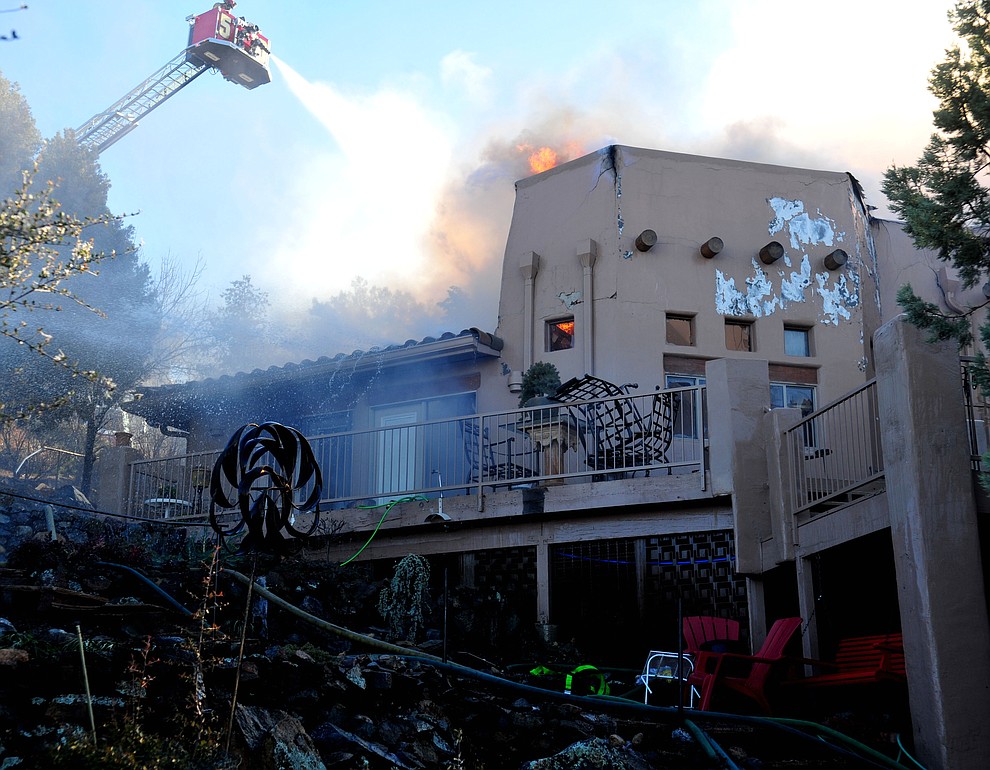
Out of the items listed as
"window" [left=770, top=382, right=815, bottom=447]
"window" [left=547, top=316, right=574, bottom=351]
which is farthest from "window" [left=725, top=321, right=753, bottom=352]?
"window" [left=547, top=316, right=574, bottom=351]

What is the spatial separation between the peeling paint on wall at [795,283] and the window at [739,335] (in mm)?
203

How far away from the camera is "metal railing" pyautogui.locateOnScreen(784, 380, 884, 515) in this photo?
9.23 m

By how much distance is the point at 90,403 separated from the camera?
2105 centimetres

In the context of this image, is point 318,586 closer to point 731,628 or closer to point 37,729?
point 731,628

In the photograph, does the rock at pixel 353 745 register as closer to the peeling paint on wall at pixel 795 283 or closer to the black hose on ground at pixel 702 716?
the black hose on ground at pixel 702 716

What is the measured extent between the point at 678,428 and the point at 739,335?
2191 mm

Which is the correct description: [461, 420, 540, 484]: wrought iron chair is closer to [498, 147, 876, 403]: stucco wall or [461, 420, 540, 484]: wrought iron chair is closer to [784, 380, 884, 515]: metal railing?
[498, 147, 876, 403]: stucco wall

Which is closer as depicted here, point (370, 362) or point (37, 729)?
point (37, 729)

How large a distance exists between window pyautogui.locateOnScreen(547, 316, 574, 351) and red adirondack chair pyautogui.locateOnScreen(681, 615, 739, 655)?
583cm

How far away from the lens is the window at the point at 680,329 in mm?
15016

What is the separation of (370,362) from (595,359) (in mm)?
3249

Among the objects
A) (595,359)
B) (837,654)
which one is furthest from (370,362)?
(837,654)

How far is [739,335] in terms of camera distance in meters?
15.3

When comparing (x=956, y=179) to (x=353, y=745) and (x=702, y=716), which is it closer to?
(x=702, y=716)
